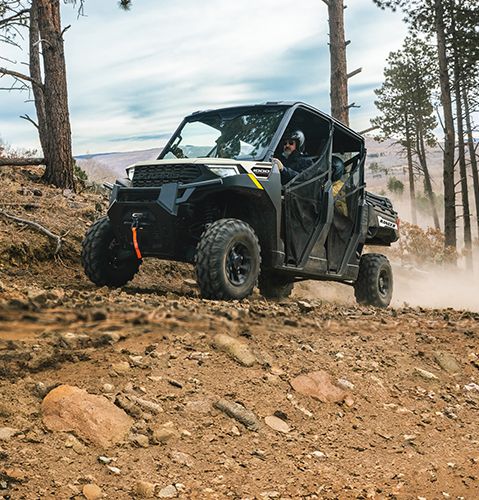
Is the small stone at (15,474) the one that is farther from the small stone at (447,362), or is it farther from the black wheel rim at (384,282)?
the black wheel rim at (384,282)

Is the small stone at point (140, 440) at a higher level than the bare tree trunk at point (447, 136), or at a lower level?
lower

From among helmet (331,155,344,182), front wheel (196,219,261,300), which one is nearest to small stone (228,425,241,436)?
front wheel (196,219,261,300)

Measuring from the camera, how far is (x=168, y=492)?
3.50 m

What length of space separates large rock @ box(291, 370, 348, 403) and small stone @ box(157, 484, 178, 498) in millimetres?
1660

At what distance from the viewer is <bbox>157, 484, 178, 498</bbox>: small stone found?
11.4 ft

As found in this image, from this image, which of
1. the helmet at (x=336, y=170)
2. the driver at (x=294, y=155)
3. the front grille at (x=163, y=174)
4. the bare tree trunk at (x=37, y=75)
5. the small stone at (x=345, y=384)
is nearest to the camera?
the small stone at (x=345, y=384)

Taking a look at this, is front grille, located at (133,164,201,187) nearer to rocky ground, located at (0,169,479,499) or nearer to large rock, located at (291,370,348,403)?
rocky ground, located at (0,169,479,499)

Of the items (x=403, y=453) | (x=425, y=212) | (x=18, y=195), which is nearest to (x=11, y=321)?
(x=403, y=453)

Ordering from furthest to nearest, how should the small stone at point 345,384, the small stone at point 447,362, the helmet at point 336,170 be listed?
the helmet at point 336,170
the small stone at point 447,362
the small stone at point 345,384

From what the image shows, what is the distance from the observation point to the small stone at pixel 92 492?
10.9 ft

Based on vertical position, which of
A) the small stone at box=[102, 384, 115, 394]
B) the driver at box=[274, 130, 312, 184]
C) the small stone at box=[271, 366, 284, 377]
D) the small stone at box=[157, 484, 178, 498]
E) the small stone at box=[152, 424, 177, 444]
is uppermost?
the driver at box=[274, 130, 312, 184]

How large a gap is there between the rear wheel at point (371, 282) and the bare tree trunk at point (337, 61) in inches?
272

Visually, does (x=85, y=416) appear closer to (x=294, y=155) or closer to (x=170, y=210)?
(x=170, y=210)

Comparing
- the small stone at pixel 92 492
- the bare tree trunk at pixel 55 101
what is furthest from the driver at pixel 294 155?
the bare tree trunk at pixel 55 101
